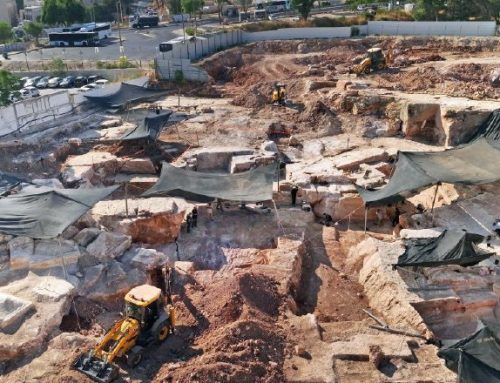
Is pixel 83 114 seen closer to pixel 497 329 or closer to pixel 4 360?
pixel 4 360

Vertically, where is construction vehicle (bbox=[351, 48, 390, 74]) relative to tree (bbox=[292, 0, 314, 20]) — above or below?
below

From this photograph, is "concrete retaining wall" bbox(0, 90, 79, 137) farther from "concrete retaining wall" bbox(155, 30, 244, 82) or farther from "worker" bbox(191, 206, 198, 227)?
"worker" bbox(191, 206, 198, 227)

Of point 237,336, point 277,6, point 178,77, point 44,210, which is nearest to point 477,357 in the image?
point 237,336

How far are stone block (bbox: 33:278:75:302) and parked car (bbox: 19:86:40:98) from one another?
956 inches

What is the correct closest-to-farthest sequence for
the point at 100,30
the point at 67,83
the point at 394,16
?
the point at 67,83
the point at 394,16
the point at 100,30

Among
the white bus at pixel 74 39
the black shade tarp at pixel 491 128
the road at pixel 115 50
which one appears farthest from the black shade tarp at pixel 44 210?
the white bus at pixel 74 39

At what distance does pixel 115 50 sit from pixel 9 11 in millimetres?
31074

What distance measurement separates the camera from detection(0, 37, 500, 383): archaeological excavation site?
36.1 feet

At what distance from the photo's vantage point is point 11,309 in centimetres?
1195

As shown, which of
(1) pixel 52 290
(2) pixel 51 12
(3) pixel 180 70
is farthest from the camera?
(2) pixel 51 12

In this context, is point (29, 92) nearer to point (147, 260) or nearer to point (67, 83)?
point (67, 83)

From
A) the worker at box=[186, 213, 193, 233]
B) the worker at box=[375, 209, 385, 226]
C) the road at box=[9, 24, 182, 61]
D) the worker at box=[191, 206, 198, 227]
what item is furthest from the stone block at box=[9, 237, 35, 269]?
the road at box=[9, 24, 182, 61]

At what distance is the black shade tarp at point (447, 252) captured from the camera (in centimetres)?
1355

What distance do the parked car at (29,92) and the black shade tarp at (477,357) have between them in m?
31.3
